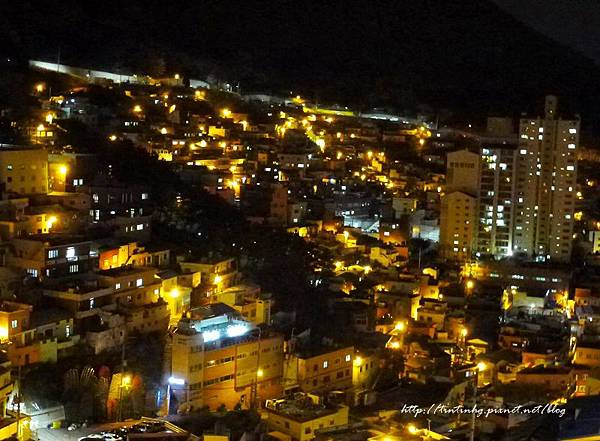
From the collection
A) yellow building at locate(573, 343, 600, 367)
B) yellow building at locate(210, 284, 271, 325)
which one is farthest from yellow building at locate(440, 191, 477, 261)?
yellow building at locate(210, 284, 271, 325)

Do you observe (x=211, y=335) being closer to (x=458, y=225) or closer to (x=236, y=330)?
(x=236, y=330)

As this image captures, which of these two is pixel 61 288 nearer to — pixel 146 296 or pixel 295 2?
pixel 146 296

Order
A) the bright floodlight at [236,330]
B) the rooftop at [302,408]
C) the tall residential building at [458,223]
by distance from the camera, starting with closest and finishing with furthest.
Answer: the rooftop at [302,408], the bright floodlight at [236,330], the tall residential building at [458,223]

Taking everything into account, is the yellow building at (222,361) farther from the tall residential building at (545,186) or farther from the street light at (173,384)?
the tall residential building at (545,186)

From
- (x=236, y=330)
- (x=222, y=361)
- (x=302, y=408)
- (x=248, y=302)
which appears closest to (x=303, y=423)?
(x=302, y=408)

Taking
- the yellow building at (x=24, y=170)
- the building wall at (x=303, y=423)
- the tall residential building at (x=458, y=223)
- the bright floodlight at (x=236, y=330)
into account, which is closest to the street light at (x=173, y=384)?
the bright floodlight at (x=236, y=330)

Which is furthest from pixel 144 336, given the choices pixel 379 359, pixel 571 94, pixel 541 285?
pixel 571 94

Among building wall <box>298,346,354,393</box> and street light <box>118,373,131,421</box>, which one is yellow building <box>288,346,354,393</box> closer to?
building wall <box>298,346,354,393</box>
